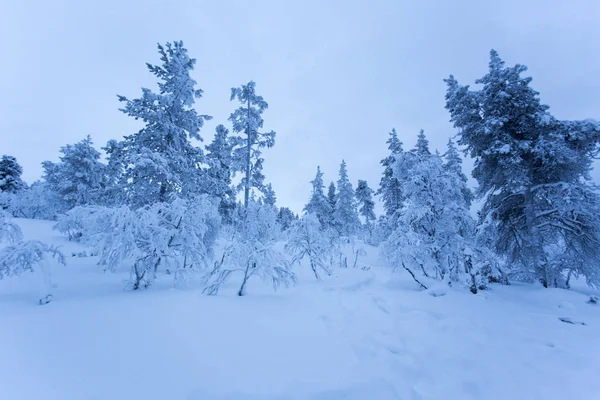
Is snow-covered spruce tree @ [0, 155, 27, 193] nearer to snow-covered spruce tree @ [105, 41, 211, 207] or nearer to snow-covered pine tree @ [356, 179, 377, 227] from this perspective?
snow-covered spruce tree @ [105, 41, 211, 207]

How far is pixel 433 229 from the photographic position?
9.16m

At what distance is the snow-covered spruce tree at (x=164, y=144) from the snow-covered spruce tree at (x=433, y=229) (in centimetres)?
1055

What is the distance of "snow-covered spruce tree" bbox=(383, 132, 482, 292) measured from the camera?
8.60 metres

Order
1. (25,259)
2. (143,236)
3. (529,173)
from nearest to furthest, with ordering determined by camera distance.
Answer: (25,259)
(143,236)
(529,173)

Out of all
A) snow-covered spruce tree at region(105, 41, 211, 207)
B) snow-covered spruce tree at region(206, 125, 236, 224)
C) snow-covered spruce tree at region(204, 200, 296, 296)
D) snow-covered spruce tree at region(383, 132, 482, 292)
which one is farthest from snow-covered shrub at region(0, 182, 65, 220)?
snow-covered spruce tree at region(383, 132, 482, 292)

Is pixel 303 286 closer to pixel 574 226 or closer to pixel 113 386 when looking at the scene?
pixel 113 386

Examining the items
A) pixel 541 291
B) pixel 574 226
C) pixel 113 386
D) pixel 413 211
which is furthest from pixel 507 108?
pixel 113 386

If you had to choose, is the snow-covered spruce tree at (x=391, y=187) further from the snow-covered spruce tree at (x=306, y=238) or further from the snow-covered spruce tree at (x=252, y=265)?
the snow-covered spruce tree at (x=252, y=265)

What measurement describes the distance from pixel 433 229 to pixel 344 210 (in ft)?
76.1

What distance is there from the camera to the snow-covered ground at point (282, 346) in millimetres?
3131

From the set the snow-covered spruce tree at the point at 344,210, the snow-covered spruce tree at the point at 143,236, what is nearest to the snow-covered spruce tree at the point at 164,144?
the snow-covered spruce tree at the point at 143,236

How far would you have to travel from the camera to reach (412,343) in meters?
4.82

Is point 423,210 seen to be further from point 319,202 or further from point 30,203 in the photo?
point 30,203

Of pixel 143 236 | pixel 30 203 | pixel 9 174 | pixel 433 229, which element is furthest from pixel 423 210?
pixel 9 174
